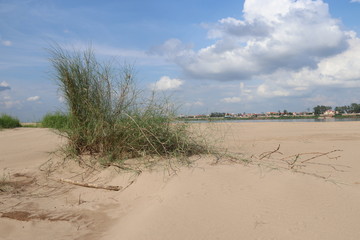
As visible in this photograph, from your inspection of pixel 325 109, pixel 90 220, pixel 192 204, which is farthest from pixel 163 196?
pixel 325 109

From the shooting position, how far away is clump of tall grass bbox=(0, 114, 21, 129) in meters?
12.0

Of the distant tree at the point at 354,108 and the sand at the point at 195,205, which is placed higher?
the distant tree at the point at 354,108

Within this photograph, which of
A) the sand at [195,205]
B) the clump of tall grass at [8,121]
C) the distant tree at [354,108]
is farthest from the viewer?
the distant tree at [354,108]

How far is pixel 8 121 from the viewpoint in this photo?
1223 centimetres

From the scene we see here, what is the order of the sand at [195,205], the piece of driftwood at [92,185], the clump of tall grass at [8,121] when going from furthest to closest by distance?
the clump of tall grass at [8,121]
the piece of driftwood at [92,185]
the sand at [195,205]

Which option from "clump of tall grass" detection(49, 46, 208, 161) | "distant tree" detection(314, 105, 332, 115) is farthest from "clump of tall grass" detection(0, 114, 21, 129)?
"distant tree" detection(314, 105, 332, 115)

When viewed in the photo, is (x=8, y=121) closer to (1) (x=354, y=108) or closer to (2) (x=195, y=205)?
(2) (x=195, y=205)

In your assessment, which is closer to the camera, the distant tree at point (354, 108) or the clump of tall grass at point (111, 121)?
the clump of tall grass at point (111, 121)

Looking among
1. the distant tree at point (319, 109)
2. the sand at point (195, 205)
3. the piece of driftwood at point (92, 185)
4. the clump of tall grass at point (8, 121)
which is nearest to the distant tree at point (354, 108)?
the distant tree at point (319, 109)

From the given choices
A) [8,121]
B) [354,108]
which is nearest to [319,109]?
[354,108]

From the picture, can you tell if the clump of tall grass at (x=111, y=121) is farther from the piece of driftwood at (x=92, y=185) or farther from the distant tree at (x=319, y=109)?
the distant tree at (x=319, y=109)

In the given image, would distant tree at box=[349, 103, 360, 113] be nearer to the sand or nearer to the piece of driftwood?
the sand

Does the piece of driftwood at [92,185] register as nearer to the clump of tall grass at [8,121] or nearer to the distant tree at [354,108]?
the clump of tall grass at [8,121]

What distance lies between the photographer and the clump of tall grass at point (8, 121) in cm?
1197
